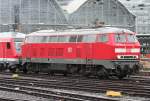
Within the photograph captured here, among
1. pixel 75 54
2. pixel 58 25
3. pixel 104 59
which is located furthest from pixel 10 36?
pixel 58 25

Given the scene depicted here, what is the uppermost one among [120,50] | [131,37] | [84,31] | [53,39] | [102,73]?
[84,31]

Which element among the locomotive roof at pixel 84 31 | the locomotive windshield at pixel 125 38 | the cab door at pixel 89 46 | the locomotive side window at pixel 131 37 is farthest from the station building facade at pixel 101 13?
the locomotive windshield at pixel 125 38

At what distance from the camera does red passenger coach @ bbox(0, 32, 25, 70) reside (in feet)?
121

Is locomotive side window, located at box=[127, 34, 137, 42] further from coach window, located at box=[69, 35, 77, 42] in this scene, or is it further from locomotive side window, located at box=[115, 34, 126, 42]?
coach window, located at box=[69, 35, 77, 42]

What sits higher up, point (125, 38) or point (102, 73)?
point (125, 38)

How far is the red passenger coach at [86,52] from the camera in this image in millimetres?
27953

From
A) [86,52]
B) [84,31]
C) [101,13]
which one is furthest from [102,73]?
[101,13]

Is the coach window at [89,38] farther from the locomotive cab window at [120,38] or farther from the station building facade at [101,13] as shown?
the station building facade at [101,13]

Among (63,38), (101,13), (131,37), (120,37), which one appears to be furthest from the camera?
(101,13)

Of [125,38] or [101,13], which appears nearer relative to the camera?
[125,38]

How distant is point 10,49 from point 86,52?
9566mm

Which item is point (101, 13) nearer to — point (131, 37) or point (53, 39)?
point (53, 39)

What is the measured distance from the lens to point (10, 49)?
1462 inches

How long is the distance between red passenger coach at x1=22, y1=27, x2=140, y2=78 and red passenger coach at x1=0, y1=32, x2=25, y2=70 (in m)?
2.50
